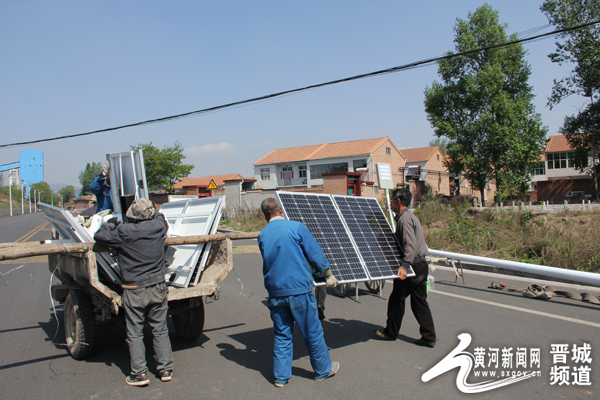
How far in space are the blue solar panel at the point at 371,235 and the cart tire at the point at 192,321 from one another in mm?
2200

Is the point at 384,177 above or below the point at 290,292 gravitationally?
above

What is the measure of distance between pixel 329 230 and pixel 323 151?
51.9 meters

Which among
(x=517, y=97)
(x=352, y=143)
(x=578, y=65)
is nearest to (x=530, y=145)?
(x=517, y=97)

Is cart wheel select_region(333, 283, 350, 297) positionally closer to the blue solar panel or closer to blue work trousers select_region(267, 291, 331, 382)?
the blue solar panel

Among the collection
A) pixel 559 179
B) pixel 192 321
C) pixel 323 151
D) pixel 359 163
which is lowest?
pixel 192 321

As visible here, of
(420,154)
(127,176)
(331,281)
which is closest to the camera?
(331,281)

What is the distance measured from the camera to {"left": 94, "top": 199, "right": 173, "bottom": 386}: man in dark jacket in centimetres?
402

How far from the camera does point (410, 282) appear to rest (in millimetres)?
4922

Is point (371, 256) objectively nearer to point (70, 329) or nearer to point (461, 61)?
point (70, 329)

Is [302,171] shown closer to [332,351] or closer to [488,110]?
[488,110]

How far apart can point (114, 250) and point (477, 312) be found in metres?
5.39

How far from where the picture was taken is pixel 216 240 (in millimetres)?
4773

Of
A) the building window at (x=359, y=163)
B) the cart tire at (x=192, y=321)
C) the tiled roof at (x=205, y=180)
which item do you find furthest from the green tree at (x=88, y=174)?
the cart tire at (x=192, y=321)

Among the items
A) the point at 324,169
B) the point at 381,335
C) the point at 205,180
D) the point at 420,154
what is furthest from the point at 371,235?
the point at 205,180
